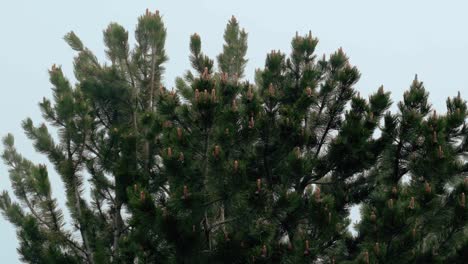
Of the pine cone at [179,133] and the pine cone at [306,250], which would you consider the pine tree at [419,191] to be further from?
the pine cone at [179,133]

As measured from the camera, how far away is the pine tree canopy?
21.9 ft

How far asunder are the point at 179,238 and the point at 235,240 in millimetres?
646

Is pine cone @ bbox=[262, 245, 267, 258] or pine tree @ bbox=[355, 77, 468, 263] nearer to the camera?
pine tree @ bbox=[355, 77, 468, 263]

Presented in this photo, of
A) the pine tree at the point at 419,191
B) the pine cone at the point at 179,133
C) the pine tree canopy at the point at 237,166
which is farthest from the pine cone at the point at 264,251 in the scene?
the pine cone at the point at 179,133

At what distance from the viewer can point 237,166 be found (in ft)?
21.3

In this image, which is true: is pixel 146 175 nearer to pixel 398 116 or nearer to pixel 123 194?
pixel 123 194

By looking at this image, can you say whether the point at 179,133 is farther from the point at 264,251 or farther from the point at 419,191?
the point at 419,191

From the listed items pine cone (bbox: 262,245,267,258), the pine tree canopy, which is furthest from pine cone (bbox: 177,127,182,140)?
pine cone (bbox: 262,245,267,258)

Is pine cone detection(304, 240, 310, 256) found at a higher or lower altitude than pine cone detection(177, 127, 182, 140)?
lower

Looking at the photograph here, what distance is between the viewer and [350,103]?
7953 mm

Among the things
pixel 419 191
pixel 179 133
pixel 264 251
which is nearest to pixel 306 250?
pixel 264 251

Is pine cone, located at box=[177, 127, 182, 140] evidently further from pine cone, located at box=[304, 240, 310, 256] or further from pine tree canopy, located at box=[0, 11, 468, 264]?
pine cone, located at box=[304, 240, 310, 256]

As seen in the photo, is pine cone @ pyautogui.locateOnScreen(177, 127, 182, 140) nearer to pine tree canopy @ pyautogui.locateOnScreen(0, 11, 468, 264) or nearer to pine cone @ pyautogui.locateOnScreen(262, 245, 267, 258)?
pine tree canopy @ pyautogui.locateOnScreen(0, 11, 468, 264)

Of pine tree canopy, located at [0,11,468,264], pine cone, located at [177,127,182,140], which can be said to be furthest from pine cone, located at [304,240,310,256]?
pine cone, located at [177,127,182,140]
